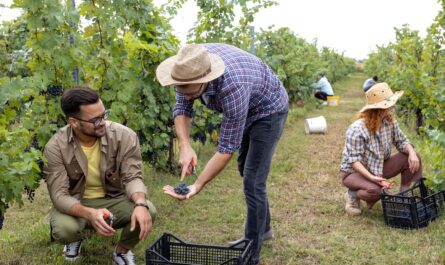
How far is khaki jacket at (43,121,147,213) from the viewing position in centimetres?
316

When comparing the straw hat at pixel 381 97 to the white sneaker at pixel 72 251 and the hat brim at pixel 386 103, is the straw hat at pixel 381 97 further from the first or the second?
the white sneaker at pixel 72 251

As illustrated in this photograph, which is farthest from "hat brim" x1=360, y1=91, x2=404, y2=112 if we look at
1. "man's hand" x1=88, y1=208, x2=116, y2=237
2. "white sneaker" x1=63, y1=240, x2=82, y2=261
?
"white sneaker" x1=63, y1=240, x2=82, y2=261

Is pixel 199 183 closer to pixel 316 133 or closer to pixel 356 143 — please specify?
pixel 356 143

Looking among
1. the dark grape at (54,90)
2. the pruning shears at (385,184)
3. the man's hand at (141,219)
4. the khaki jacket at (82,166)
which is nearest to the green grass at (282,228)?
the pruning shears at (385,184)

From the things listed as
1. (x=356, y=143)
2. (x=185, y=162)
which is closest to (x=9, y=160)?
(x=185, y=162)

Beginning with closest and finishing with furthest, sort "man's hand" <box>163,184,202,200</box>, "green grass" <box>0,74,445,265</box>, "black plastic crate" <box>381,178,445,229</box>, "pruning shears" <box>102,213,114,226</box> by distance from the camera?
"man's hand" <box>163,184,202,200</box>
"pruning shears" <box>102,213,114,226</box>
"green grass" <box>0,74,445,265</box>
"black plastic crate" <box>381,178,445,229</box>

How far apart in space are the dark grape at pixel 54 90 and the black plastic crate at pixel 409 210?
270cm

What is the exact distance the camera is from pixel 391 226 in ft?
14.0

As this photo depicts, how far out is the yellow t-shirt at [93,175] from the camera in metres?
3.33

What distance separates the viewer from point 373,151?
14.5ft

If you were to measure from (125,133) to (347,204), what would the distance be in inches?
91.5

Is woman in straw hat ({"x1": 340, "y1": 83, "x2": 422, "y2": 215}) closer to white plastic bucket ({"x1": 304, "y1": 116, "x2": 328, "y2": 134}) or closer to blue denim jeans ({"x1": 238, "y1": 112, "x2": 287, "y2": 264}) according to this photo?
blue denim jeans ({"x1": 238, "y1": 112, "x2": 287, "y2": 264})

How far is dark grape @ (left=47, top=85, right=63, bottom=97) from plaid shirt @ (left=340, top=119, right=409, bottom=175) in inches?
96.1

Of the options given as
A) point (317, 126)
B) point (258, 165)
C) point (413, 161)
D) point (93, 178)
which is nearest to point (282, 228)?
point (258, 165)
